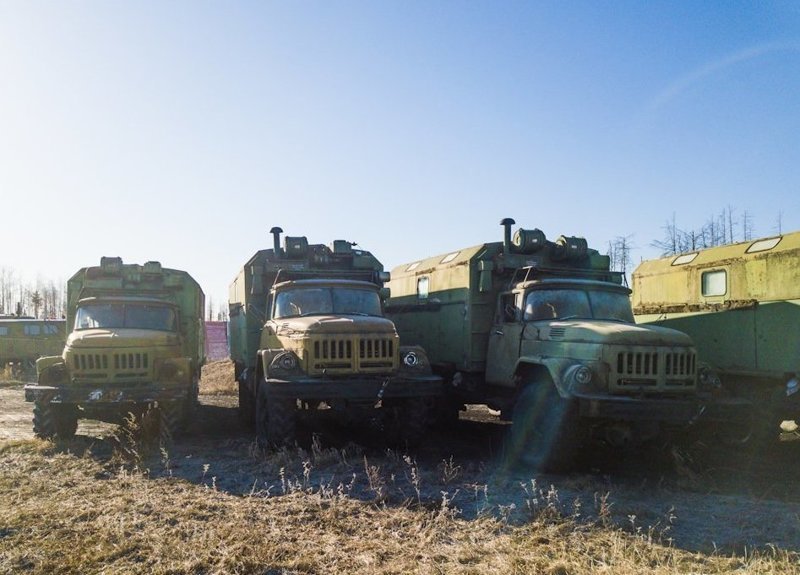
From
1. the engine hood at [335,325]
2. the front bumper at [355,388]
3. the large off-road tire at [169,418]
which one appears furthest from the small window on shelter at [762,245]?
the large off-road tire at [169,418]

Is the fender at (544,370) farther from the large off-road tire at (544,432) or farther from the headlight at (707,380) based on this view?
the headlight at (707,380)

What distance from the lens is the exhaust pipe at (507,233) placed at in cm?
1087

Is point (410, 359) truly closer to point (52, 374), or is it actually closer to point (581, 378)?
point (581, 378)

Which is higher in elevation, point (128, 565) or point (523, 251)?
point (523, 251)

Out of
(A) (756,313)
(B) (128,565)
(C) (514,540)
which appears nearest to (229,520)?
(B) (128,565)

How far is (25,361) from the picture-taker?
24.2 m

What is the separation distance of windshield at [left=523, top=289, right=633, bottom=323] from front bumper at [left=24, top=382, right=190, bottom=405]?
18.6 feet

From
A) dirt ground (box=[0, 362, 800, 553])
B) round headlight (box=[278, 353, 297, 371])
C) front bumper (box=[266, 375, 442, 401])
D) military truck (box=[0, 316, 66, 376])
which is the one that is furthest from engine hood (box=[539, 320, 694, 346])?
military truck (box=[0, 316, 66, 376])

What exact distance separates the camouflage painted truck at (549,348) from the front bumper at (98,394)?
4.92 meters

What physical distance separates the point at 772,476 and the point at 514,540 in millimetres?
4882

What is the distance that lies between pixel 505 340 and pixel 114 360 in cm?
624

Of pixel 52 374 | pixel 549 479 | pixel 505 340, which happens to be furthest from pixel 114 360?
pixel 549 479

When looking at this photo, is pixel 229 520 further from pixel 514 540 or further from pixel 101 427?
pixel 101 427

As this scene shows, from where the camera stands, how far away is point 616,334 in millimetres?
7980
